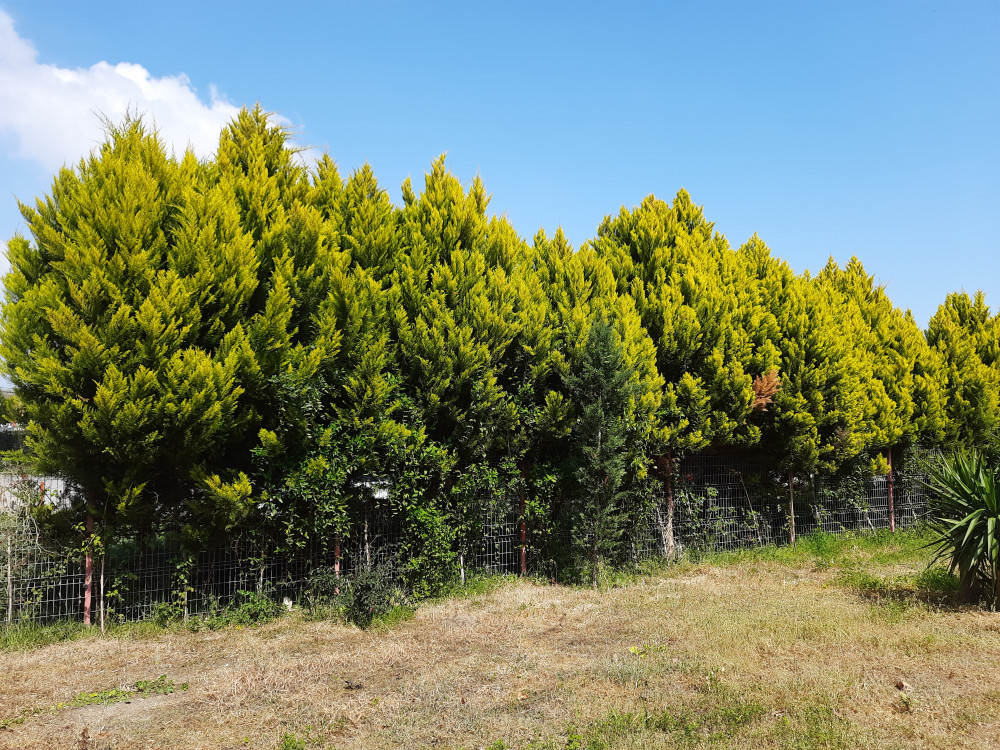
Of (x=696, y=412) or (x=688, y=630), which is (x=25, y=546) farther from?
(x=696, y=412)

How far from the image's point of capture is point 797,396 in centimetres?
1299

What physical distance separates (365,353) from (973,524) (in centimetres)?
743

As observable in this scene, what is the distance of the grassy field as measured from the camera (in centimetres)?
509

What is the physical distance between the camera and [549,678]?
6.38 metres

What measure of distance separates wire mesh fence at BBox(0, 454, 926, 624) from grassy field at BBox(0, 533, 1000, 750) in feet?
1.53

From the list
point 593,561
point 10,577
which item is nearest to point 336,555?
point 10,577

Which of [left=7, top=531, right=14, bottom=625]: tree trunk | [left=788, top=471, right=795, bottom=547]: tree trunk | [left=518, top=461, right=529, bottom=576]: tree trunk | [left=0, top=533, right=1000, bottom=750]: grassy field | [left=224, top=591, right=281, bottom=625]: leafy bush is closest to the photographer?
[left=0, top=533, right=1000, bottom=750]: grassy field

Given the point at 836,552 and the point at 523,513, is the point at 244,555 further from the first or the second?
the point at 836,552

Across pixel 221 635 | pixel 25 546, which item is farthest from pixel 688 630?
pixel 25 546

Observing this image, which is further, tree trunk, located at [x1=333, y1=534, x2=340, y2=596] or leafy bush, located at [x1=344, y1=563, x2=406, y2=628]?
tree trunk, located at [x1=333, y1=534, x2=340, y2=596]

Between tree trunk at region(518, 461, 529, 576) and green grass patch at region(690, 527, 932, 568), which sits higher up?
tree trunk at region(518, 461, 529, 576)

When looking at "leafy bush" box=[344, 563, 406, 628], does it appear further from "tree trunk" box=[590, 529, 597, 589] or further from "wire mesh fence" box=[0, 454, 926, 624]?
"tree trunk" box=[590, 529, 597, 589]

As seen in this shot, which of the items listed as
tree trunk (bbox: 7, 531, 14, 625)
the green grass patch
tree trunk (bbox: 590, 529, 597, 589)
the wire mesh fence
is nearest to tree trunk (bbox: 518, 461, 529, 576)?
the wire mesh fence

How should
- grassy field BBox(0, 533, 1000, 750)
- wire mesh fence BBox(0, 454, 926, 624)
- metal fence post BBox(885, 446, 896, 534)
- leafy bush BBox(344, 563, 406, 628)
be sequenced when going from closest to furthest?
1. grassy field BBox(0, 533, 1000, 750)
2. wire mesh fence BBox(0, 454, 926, 624)
3. leafy bush BBox(344, 563, 406, 628)
4. metal fence post BBox(885, 446, 896, 534)
